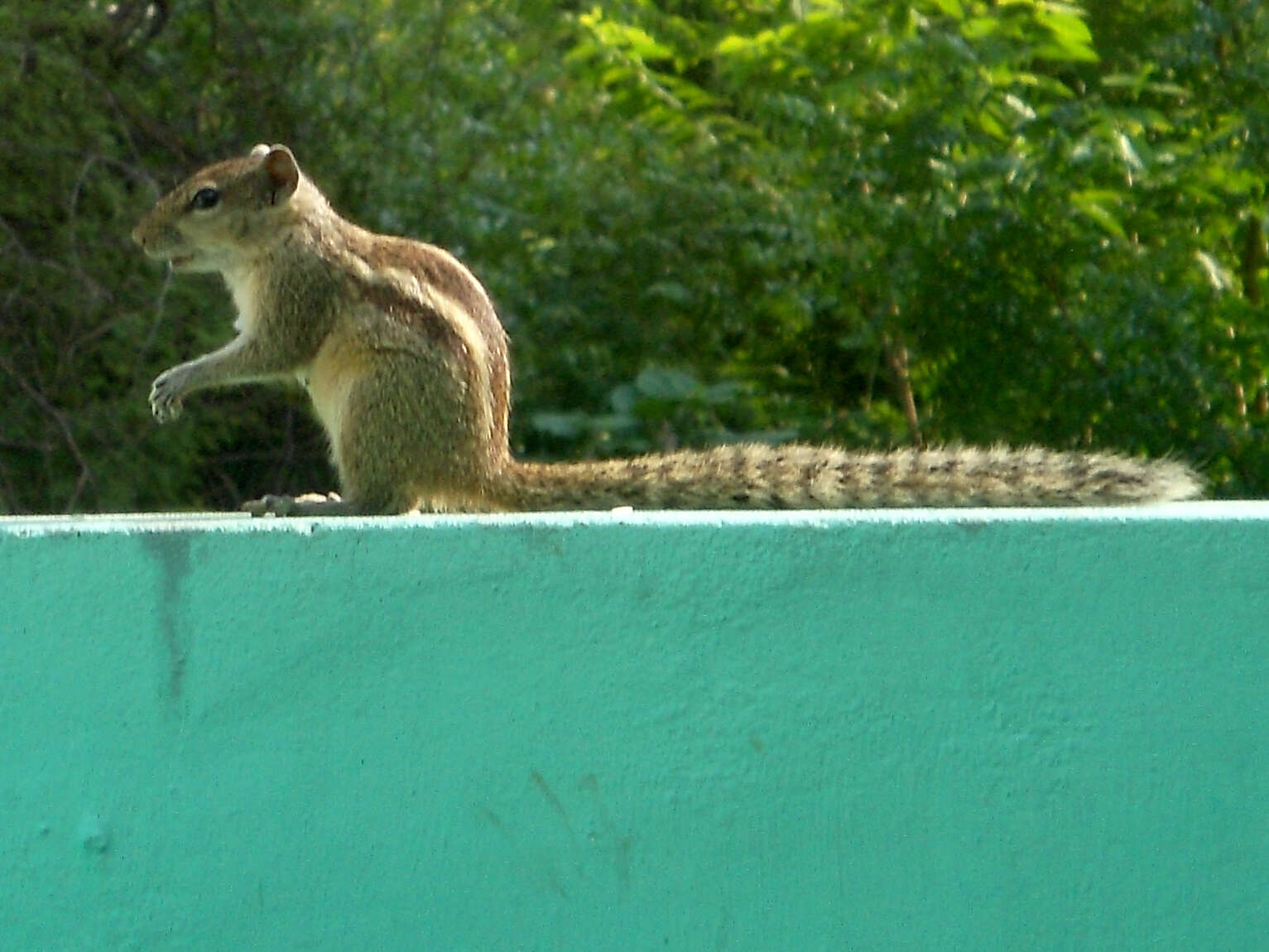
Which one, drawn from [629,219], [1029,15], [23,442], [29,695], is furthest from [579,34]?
[29,695]

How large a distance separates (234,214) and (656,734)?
200 centimetres

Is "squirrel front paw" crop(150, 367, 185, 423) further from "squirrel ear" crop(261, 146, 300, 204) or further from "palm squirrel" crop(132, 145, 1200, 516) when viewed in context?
"squirrel ear" crop(261, 146, 300, 204)

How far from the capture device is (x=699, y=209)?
640cm

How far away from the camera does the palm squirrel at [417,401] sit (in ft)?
9.31

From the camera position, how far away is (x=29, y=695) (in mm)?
2256

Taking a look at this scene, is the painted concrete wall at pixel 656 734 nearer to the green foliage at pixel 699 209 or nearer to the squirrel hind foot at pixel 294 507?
the squirrel hind foot at pixel 294 507

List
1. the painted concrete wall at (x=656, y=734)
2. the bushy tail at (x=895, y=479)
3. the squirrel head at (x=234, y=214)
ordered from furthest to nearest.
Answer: the squirrel head at (x=234, y=214)
the bushy tail at (x=895, y=479)
the painted concrete wall at (x=656, y=734)

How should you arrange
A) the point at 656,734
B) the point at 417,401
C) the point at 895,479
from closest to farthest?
1. the point at 656,734
2. the point at 895,479
3. the point at 417,401

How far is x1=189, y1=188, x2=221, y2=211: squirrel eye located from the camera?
377 cm

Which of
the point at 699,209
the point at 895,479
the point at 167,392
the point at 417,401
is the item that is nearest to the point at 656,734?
the point at 895,479

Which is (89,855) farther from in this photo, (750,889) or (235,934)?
(750,889)

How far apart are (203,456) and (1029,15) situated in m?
3.42

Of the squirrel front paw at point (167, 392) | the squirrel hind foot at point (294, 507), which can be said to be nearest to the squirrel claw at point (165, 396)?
the squirrel front paw at point (167, 392)

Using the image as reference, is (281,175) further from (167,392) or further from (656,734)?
(656,734)
